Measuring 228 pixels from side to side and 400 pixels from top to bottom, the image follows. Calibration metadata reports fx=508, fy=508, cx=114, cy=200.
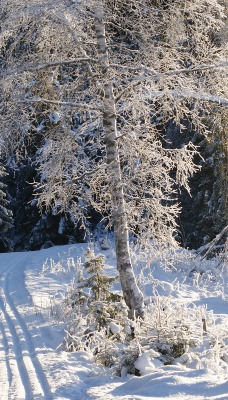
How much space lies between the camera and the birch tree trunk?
786cm

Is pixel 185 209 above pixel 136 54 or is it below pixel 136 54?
below

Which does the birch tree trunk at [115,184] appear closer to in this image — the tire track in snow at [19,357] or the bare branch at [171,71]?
the bare branch at [171,71]

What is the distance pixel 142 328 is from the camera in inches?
282

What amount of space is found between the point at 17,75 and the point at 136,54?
77.2 inches

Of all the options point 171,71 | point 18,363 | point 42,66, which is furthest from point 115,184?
point 18,363

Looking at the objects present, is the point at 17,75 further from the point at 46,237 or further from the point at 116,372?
the point at 46,237

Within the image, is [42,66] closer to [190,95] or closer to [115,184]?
[115,184]

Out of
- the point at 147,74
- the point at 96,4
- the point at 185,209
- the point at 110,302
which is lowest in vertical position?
the point at 110,302

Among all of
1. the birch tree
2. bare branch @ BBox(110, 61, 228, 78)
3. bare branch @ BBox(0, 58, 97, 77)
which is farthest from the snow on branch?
bare branch @ BBox(0, 58, 97, 77)

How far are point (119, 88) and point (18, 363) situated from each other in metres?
4.46

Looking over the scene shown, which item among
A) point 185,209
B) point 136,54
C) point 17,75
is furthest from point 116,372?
point 185,209

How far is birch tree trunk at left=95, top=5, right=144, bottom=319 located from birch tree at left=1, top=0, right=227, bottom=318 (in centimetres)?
2

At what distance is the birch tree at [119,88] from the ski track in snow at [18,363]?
182 centimetres

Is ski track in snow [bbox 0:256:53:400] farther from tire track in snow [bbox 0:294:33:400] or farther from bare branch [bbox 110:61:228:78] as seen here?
bare branch [bbox 110:61:228:78]
